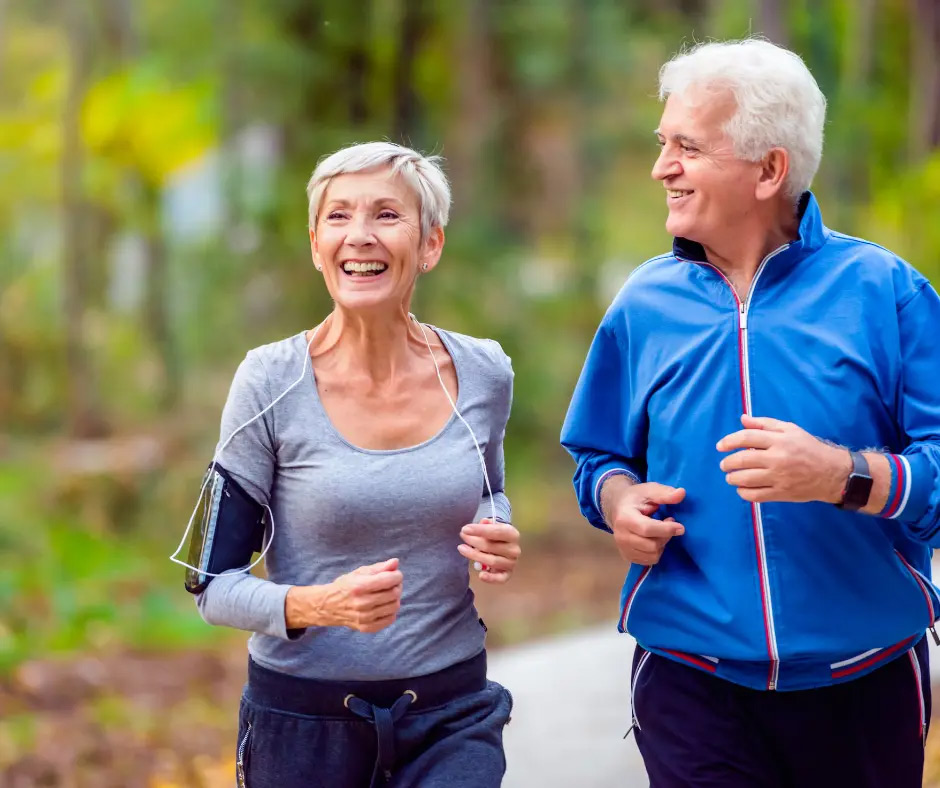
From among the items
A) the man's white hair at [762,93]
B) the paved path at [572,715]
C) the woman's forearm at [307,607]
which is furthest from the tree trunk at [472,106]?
the woman's forearm at [307,607]

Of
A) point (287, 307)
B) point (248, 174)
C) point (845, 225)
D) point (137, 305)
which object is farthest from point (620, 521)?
point (137, 305)

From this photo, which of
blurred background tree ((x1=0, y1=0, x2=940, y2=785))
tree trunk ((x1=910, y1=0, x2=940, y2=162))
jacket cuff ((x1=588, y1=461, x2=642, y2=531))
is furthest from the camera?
blurred background tree ((x1=0, y1=0, x2=940, y2=785))

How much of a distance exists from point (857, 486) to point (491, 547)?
63cm

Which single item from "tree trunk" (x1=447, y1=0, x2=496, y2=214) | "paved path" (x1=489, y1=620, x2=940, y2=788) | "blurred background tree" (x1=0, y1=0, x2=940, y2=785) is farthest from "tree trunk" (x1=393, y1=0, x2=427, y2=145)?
"paved path" (x1=489, y1=620, x2=940, y2=788)

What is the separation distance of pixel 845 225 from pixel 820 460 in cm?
642

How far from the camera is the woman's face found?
2.32 m

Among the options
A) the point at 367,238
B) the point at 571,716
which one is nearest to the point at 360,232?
the point at 367,238

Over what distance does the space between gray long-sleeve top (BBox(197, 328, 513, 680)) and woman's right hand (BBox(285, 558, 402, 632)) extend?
2.6 inches

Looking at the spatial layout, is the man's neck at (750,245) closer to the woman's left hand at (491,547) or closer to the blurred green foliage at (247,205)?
the woman's left hand at (491,547)

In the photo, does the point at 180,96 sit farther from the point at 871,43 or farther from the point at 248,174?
the point at 871,43

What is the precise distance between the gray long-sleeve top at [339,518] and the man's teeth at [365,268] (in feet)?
0.60

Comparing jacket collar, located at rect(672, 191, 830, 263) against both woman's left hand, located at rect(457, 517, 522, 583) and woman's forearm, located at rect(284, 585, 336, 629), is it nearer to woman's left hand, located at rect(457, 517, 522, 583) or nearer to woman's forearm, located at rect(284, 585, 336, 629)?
woman's left hand, located at rect(457, 517, 522, 583)

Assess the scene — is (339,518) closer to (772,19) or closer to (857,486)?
(857,486)

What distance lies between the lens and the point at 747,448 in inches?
85.0
